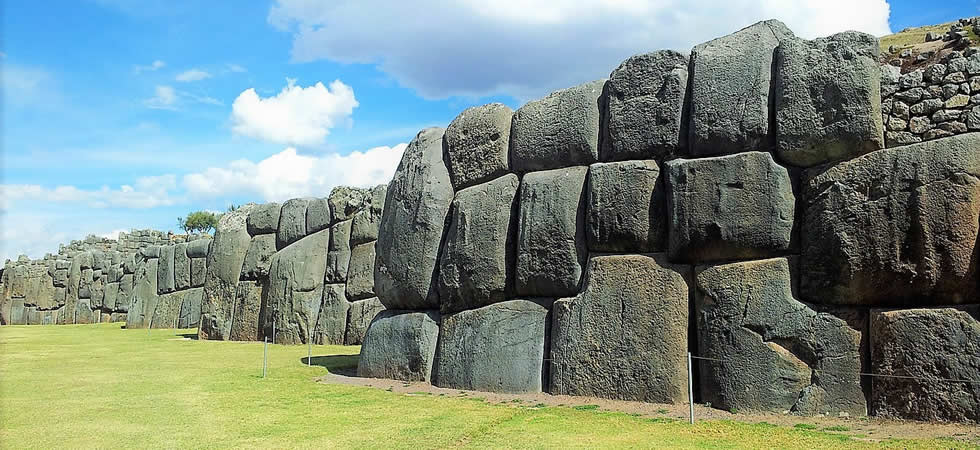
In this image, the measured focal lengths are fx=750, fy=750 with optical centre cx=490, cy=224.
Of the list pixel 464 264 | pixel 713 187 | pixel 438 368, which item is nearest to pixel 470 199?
pixel 464 264

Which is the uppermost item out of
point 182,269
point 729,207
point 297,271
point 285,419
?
point 729,207

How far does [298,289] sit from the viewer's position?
19.7m

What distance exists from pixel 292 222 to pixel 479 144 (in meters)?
11.0

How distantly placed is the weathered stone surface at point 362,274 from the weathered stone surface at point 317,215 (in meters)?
1.84

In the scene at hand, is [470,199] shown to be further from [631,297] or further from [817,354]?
[817,354]

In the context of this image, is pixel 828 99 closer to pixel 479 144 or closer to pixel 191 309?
pixel 479 144

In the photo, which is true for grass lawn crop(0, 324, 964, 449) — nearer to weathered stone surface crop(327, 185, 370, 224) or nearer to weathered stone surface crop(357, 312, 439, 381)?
weathered stone surface crop(357, 312, 439, 381)

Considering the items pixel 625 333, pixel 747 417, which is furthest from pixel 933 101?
pixel 625 333

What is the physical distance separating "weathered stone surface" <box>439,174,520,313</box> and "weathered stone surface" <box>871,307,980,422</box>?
4.88 metres

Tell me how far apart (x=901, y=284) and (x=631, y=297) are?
9.72ft

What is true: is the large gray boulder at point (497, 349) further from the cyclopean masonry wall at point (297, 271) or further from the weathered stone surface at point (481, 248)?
the cyclopean masonry wall at point (297, 271)

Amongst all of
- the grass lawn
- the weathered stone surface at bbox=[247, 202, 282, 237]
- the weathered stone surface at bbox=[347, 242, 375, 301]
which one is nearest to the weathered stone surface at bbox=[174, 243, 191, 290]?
the weathered stone surface at bbox=[247, 202, 282, 237]

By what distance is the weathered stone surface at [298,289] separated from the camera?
1944 centimetres

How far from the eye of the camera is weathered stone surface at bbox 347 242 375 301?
18.8 meters
